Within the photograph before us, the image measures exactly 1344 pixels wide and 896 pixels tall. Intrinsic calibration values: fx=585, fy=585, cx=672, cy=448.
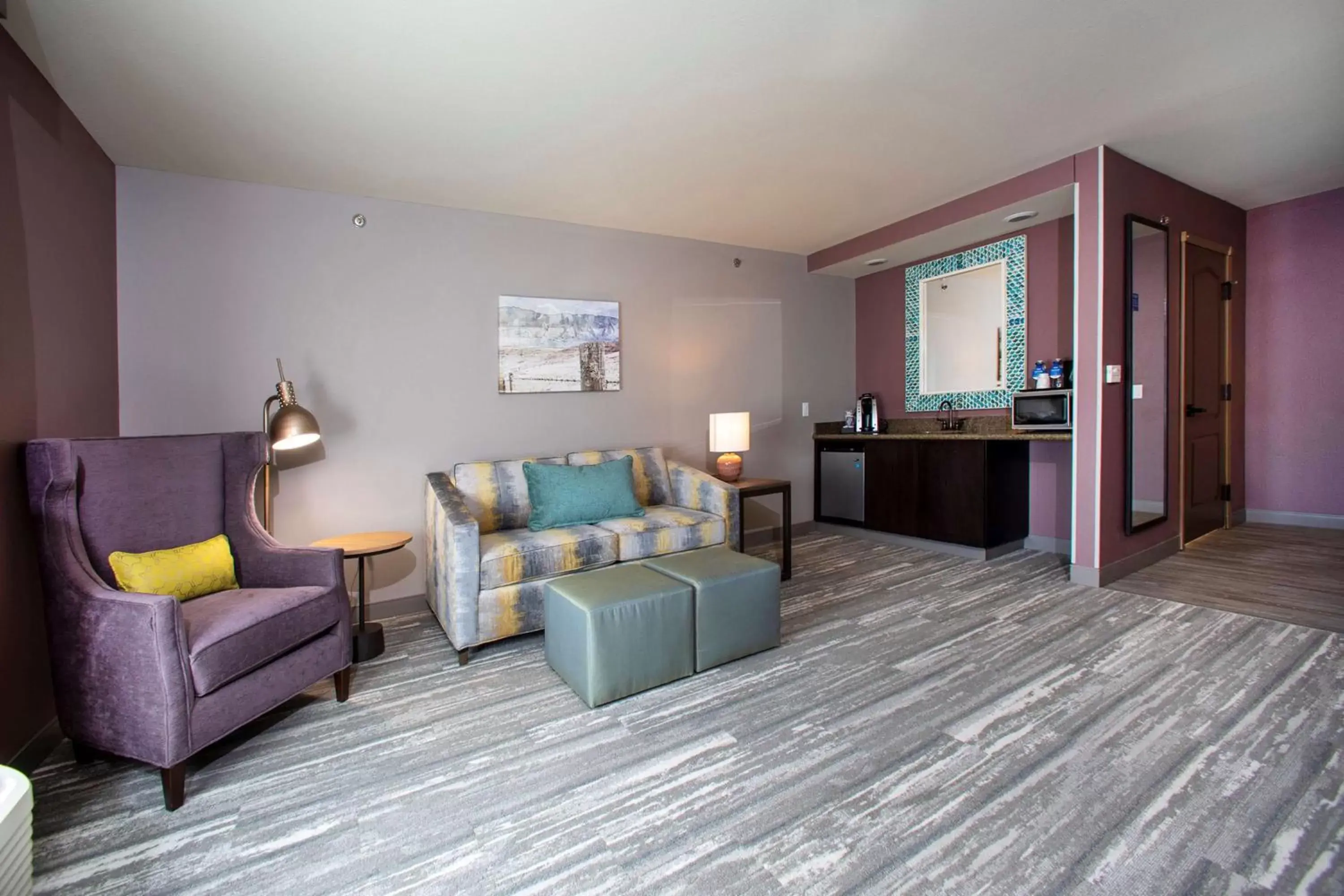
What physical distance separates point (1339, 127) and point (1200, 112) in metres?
1.09

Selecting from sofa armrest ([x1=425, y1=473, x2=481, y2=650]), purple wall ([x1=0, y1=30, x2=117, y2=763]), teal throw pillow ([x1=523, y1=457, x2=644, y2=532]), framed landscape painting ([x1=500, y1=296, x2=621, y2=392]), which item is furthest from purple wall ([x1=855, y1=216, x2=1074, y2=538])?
purple wall ([x1=0, y1=30, x2=117, y2=763])

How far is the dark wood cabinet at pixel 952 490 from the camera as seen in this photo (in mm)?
4180

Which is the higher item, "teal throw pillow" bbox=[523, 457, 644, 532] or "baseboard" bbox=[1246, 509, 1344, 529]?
"teal throw pillow" bbox=[523, 457, 644, 532]

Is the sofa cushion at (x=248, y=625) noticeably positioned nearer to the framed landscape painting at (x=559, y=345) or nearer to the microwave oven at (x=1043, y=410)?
the framed landscape painting at (x=559, y=345)

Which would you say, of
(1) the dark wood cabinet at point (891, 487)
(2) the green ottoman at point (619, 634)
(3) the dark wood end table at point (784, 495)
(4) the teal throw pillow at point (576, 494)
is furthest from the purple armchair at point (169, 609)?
(1) the dark wood cabinet at point (891, 487)

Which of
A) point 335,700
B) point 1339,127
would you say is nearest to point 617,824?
point 335,700

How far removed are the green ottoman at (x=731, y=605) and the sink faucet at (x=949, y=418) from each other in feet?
9.35

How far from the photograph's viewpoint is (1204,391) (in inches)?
177

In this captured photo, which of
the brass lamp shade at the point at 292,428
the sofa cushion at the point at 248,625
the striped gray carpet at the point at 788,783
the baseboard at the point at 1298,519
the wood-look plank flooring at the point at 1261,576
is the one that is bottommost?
the striped gray carpet at the point at 788,783

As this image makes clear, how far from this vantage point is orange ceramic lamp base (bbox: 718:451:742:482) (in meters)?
4.14

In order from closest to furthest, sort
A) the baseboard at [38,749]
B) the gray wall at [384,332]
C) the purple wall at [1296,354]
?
1. the baseboard at [38,749]
2. the gray wall at [384,332]
3. the purple wall at [1296,354]

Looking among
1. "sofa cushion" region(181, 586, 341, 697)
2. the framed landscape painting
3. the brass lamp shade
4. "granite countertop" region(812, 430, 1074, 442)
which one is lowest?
"sofa cushion" region(181, 586, 341, 697)

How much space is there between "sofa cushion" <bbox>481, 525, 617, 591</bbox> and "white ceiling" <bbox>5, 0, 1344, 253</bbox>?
2.01 meters

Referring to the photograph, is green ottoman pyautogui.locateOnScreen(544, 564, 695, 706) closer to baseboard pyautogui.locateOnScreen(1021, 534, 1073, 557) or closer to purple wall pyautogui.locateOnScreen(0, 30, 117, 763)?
purple wall pyautogui.locateOnScreen(0, 30, 117, 763)
